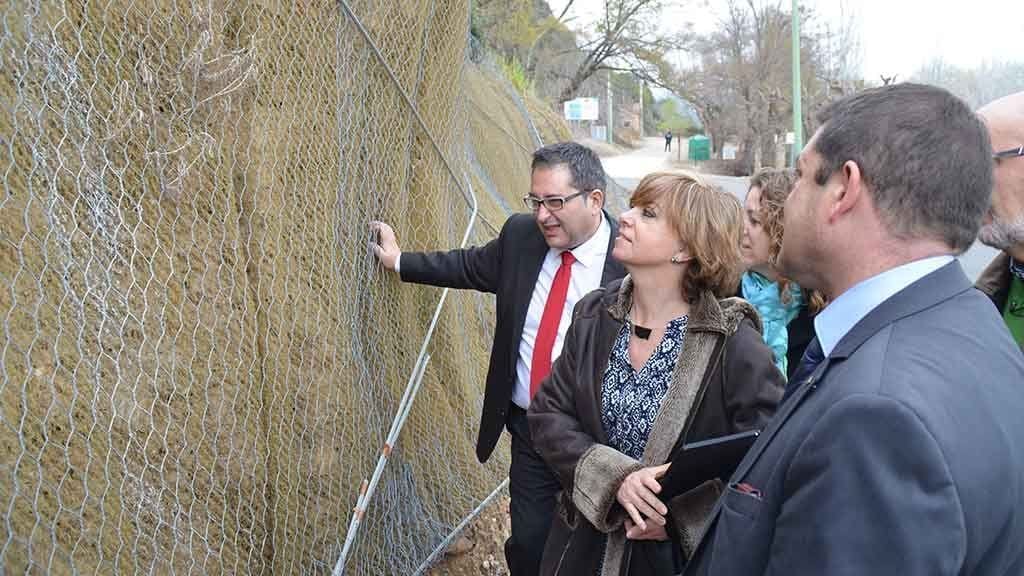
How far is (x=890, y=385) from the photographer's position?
3.37ft

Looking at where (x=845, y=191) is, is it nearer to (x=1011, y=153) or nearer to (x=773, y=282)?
(x=1011, y=153)

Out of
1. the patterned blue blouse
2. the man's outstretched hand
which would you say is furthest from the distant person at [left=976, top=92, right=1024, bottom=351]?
the man's outstretched hand

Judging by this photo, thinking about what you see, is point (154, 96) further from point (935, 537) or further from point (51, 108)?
point (935, 537)

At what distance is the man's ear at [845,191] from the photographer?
117 cm

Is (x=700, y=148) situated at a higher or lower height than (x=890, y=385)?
higher

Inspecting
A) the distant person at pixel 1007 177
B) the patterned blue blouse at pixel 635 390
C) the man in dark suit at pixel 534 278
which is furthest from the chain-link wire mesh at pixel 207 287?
the distant person at pixel 1007 177

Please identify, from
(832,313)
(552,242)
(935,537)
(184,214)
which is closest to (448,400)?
(552,242)

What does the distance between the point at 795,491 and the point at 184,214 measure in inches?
80.1

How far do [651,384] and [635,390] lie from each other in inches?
2.2

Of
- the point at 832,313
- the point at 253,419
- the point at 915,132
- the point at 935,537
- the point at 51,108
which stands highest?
the point at 51,108

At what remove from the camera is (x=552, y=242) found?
299cm

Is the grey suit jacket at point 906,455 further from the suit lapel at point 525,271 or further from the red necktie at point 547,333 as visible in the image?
the suit lapel at point 525,271

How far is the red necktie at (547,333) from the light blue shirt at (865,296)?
170cm

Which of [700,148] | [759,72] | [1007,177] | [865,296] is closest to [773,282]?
[1007,177]
